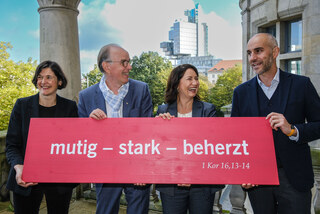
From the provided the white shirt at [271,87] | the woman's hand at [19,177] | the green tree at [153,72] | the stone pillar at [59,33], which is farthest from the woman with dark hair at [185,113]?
the green tree at [153,72]

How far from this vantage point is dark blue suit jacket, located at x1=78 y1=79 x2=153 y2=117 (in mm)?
2420

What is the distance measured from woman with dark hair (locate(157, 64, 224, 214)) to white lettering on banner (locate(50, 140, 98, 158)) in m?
0.64

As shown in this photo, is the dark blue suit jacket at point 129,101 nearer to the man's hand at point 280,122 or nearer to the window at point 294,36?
the man's hand at point 280,122

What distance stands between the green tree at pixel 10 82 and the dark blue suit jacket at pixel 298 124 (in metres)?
22.6

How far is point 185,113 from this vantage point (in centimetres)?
250

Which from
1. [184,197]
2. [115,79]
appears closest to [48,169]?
[115,79]

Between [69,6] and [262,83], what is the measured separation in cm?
340

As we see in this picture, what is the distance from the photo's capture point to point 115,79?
8.16 ft

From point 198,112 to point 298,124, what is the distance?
2.66 feet

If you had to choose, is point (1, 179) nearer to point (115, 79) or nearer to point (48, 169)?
point (48, 169)

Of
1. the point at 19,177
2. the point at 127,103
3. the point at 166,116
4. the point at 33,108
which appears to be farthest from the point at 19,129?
the point at 166,116

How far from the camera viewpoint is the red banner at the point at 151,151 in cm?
211

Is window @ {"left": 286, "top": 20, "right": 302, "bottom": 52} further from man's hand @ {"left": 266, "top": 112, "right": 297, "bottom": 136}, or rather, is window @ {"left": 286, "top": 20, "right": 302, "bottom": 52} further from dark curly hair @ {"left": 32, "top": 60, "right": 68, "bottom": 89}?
dark curly hair @ {"left": 32, "top": 60, "right": 68, "bottom": 89}

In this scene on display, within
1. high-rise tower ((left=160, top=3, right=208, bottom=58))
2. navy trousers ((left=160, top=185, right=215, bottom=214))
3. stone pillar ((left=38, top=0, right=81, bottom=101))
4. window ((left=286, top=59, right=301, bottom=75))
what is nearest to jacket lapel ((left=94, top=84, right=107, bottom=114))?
navy trousers ((left=160, top=185, right=215, bottom=214))
